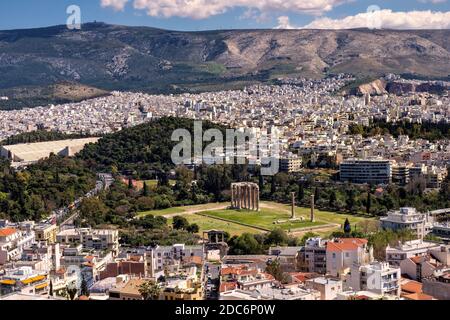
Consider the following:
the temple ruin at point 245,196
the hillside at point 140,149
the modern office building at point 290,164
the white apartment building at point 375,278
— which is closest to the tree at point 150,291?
the white apartment building at point 375,278

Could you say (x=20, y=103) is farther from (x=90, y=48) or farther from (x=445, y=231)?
(x=445, y=231)

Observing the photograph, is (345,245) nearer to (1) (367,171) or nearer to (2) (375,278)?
(2) (375,278)

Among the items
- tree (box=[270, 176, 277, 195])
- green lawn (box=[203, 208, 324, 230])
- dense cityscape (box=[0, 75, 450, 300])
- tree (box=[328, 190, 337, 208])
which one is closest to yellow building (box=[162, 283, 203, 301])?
dense cityscape (box=[0, 75, 450, 300])

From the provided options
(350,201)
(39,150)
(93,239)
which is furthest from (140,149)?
(93,239)

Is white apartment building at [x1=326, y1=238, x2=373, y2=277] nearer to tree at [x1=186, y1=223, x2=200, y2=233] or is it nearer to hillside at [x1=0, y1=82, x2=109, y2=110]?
tree at [x1=186, y1=223, x2=200, y2=233]

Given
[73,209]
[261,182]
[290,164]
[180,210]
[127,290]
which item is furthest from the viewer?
[290,164]
